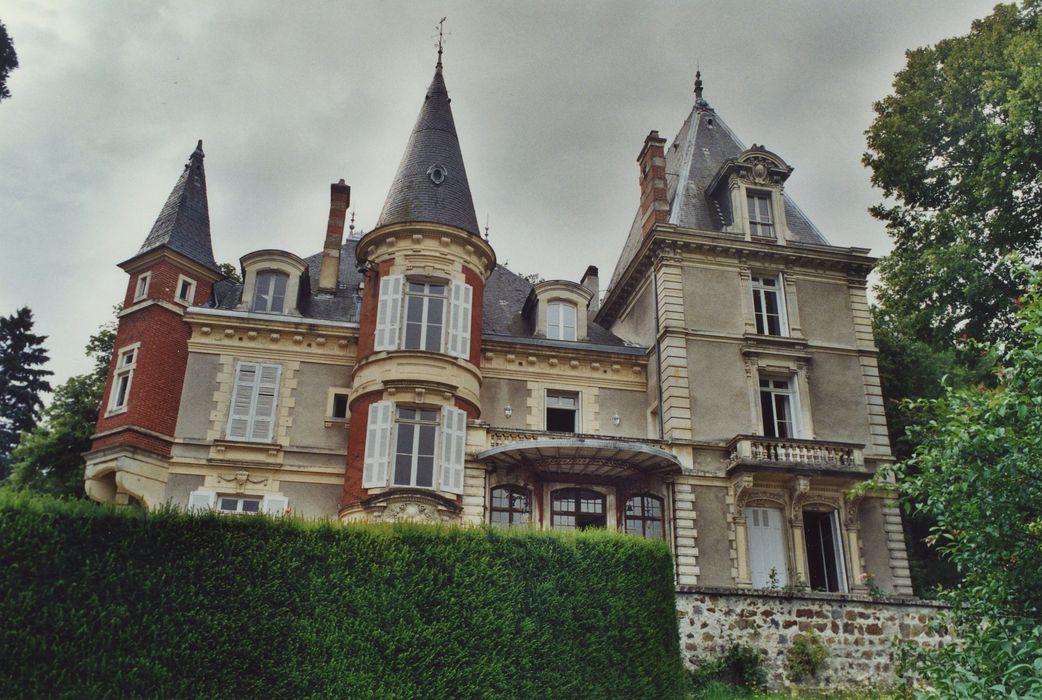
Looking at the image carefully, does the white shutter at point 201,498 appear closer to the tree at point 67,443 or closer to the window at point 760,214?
the tree at point 67,443

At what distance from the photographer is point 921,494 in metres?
9.29

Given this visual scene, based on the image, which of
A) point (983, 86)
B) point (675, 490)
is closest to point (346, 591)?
point (675, 490)

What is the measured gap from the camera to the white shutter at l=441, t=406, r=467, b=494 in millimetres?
17797

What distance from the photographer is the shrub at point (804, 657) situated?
13406mm

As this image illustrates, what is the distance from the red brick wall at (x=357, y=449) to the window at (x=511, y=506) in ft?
10.4

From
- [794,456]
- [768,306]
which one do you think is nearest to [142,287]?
[768,306]

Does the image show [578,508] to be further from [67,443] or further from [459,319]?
[67,443]

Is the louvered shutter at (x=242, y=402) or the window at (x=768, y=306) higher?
the window at (x=768, y=306)

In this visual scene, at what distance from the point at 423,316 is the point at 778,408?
30.9 feet

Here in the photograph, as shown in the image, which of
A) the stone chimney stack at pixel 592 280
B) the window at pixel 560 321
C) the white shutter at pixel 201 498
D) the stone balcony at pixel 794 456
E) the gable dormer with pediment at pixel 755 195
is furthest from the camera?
the stone chimney stack at pixel 592 280

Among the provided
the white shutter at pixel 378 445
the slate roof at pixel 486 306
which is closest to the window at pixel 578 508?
the slate roof at pixel 486 306

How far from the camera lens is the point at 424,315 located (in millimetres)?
19203

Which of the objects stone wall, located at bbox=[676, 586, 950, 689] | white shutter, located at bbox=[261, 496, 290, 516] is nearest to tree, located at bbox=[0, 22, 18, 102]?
white shutter, located at bbox=[261, 496, 290, 516]

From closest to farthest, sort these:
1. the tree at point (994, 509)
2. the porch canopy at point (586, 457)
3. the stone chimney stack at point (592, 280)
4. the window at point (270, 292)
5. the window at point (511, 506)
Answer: the tree at point (994, 509) < the porch canopy at point (586, 457) < the window at point (511, 506) < the window at point (270, 292) < the stone chimney stack at point (592, 280)
